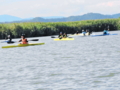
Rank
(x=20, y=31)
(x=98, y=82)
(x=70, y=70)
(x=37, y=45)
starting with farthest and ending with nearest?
(x=20, y=31) → (x=37, y=45) → (x=70, y=70) → (x=98, y=82)

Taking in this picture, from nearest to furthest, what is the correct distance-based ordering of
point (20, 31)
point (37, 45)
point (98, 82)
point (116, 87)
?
point (116, 87), point (98, 82), point (37, 45), point (20, 31)

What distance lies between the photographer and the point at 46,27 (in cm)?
5306

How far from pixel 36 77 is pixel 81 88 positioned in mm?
2973

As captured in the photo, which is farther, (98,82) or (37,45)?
(37,45)

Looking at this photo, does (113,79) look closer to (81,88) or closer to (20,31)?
(81,88)

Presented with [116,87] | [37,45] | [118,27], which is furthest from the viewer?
[118,27]

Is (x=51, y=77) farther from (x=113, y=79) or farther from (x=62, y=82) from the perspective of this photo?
(x=113, y=79)

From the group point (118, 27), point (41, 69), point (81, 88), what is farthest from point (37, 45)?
point (118, 27)

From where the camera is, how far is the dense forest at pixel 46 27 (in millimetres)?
48225

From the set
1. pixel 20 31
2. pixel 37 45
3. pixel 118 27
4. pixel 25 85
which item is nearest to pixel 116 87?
pixel 25 85

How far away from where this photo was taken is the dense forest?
1899 inches

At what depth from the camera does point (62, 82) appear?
1356cm

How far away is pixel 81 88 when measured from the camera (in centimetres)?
1241

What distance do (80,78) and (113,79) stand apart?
126 cm
